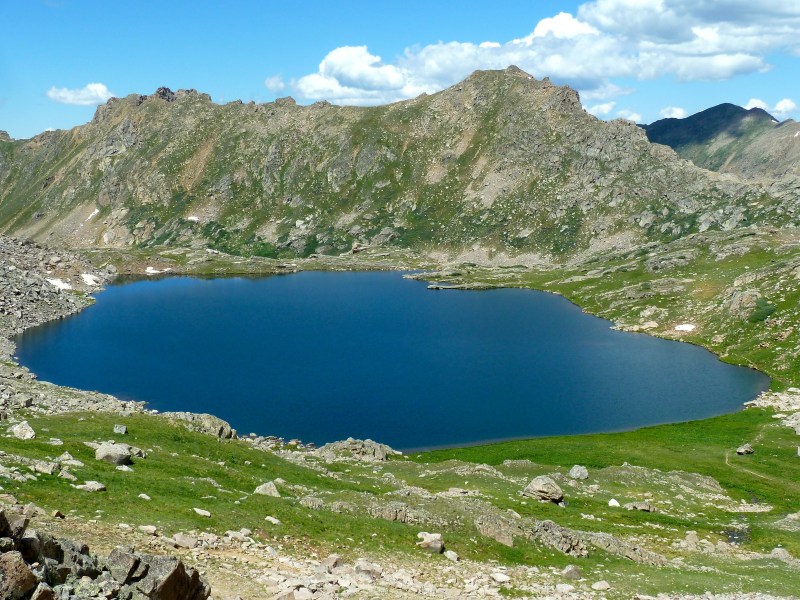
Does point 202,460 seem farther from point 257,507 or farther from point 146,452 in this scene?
point 257,507

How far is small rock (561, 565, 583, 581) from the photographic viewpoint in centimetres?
3372

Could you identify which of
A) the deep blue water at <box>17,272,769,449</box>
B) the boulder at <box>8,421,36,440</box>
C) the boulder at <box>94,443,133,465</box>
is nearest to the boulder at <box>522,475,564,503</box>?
the deep blue water at <box>17,272,769,449</box>

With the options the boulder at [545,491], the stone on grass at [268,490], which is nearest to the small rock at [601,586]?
the stone on grass at [268,490]

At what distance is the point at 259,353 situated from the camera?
13000 cm

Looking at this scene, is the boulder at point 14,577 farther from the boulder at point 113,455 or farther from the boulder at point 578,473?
the boulder at point 578,473

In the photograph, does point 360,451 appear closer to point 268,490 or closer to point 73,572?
point 268,490

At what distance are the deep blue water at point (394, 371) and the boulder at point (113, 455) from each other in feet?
141

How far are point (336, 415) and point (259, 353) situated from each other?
42184 mm

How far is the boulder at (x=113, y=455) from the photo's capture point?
40750 millimetres

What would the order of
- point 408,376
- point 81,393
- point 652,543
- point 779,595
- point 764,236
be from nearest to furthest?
point 779,595 → point 652,543 → point 81,393 → point 408,376 → point 764,236

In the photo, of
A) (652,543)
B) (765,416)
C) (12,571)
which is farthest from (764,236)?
(12,571)

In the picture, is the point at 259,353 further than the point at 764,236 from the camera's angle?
No

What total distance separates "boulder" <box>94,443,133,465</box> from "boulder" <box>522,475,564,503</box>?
31.7 meters

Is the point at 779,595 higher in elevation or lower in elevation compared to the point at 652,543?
higher
